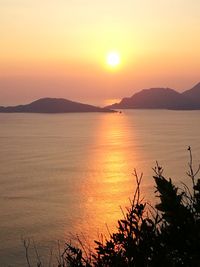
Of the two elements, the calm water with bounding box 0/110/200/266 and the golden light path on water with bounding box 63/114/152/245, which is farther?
the golden light path on water with bounding box 63/114/152/245

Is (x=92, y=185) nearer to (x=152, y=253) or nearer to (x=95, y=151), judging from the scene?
(x=95, y=151)

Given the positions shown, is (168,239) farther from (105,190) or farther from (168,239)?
Result: (105,190)

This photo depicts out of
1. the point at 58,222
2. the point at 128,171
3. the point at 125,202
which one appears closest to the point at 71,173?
the point at 128,171

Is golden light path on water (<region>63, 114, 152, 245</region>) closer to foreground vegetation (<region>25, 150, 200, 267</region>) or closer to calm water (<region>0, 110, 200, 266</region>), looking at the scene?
calm water (<region>0, 110, 200, 266</region>)

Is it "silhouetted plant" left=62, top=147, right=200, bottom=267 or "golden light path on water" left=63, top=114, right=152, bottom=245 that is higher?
"silhouetted plant" left=62, top=147, right=200, bottom=267

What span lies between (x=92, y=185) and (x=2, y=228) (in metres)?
15.1

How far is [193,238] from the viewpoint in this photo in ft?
8.77

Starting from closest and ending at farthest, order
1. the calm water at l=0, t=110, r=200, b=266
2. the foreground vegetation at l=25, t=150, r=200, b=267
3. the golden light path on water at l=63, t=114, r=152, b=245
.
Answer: the foreground vegetation at l=25, t=150, r=200, b=267
the calm water at l=0, t=110, r=200, b=266
the golden light path on water at l=63, t=114, r=152, b=245

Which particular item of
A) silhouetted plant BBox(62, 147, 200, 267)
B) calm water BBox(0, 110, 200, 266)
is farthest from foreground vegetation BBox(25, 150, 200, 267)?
calm water BBox(0, 110, 200, 266)

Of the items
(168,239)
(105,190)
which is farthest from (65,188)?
(168,239)

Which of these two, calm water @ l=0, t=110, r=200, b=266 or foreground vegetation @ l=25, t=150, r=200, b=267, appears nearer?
foreground vegetation @ l=25, t=150, r=200, b=267

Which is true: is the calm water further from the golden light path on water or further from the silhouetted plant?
the silhouetted plant

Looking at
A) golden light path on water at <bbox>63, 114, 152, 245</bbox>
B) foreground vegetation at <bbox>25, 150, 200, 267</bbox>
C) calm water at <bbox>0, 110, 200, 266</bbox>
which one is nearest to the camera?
foreground vegetation at <bbox>25, 150, 200, 267</bbox>

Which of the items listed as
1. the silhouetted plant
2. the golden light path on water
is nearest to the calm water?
the golden light path on water
